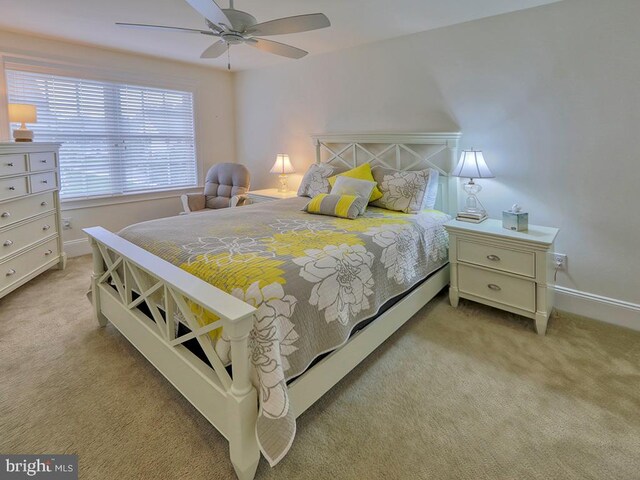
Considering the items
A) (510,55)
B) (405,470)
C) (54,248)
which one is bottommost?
(405,470)

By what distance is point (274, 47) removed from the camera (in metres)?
2.41

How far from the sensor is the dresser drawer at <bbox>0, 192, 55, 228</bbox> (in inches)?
107

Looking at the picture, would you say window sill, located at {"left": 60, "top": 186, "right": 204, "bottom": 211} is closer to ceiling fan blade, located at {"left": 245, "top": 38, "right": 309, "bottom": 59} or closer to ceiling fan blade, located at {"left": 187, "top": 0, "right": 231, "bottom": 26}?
ceiling fan blade, located at {"left": 245, "top": 38, "right": 309, "bottom": 59}

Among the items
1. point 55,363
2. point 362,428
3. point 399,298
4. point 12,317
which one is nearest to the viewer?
point 362,428

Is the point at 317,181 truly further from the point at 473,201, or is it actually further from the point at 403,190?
the point at 473,201

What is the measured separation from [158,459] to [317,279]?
1.00 m

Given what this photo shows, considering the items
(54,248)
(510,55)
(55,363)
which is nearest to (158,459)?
(55,363)

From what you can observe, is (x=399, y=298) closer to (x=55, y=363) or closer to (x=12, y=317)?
(x=55, y=363)

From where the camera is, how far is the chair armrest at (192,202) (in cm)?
420

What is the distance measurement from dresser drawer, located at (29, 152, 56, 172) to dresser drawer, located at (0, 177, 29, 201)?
0.16 meters

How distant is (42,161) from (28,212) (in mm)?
484

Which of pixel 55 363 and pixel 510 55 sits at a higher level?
pixel 510 55

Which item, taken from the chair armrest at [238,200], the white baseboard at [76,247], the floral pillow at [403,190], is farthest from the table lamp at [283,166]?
the white baseboard at [76,247]

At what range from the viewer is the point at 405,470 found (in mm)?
1423
